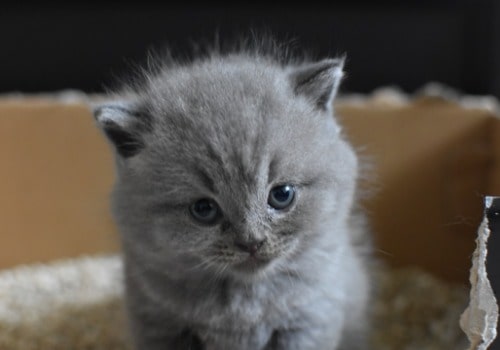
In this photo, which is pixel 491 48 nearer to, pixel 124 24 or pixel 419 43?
pixel 419 43

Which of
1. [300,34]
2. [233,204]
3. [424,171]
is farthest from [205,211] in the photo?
[300,34]

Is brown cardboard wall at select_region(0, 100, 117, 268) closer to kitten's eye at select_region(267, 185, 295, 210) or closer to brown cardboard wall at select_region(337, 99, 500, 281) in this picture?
brown cardboard wall at select_region(337, 99, 500, 281)

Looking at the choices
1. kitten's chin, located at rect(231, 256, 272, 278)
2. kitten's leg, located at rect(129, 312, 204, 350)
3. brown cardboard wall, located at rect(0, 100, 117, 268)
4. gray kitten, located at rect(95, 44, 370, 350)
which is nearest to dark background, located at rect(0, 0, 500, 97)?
brown cardboard wall, located at rect(0, 100, 117, 268)

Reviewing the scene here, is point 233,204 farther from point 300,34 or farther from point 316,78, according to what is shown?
point 300,34

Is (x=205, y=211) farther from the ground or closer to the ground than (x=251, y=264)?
farther from the ground

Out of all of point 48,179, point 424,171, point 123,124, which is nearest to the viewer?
point 123,124

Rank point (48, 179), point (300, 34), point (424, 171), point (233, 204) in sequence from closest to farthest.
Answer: point (233, 204)
point (424, 171)
point (48, 179)
point (300, 34)

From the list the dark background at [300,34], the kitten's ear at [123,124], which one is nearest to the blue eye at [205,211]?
the kitten's ear at [123,124]

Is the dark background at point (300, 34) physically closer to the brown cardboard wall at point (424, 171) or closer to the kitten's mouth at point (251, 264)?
the brown cardboard wall at point (424, 171)
